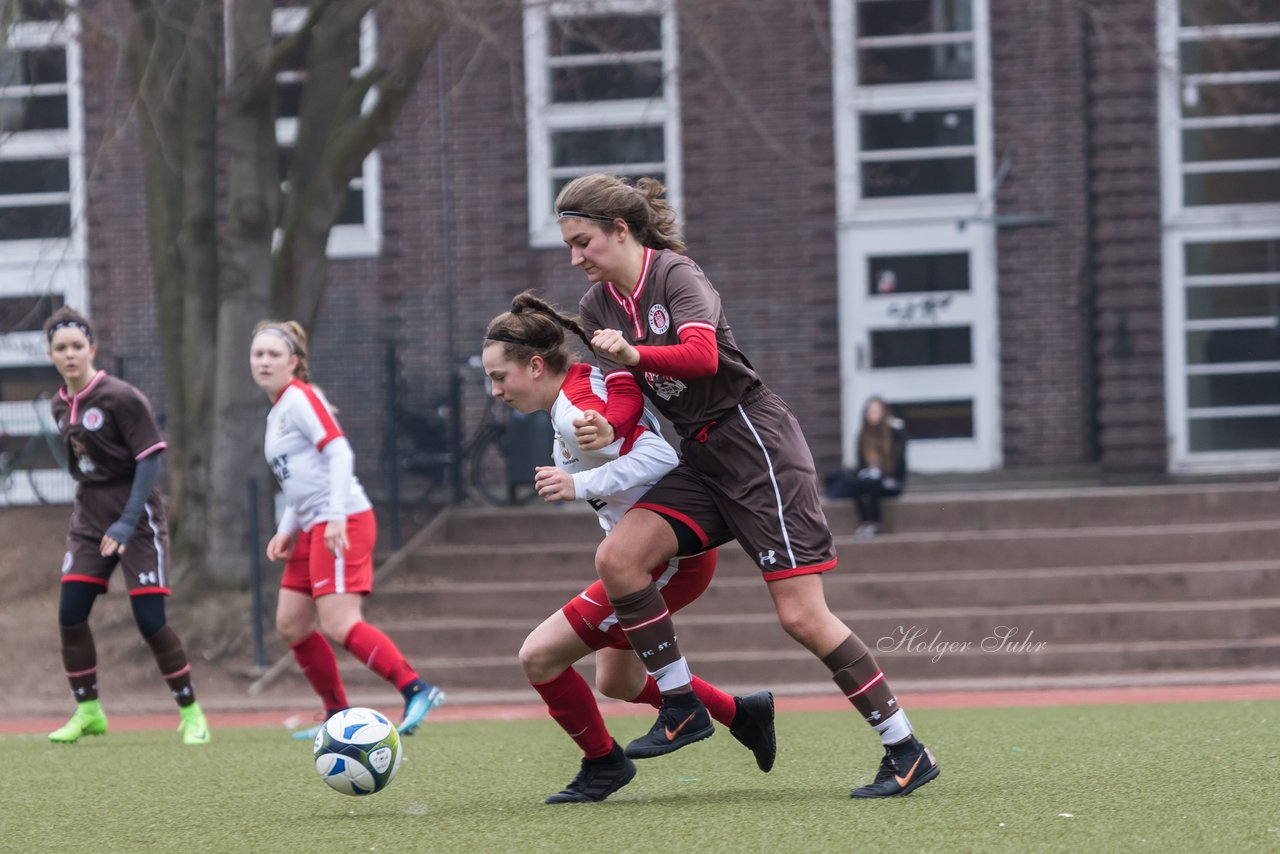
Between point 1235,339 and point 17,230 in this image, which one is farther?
point 17,230

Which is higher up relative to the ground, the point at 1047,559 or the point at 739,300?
the point at 739,300

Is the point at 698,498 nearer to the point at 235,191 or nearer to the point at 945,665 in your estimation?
the point at 945,665

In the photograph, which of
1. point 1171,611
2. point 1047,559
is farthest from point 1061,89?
point 1171,611

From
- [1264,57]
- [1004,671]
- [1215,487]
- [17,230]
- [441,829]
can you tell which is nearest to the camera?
[441,829]

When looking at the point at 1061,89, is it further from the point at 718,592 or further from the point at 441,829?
the point at 441,829

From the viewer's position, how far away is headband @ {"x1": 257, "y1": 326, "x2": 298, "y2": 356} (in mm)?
7426

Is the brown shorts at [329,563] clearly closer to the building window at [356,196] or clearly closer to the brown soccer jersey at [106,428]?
the brown soccer jersey at [106,428]

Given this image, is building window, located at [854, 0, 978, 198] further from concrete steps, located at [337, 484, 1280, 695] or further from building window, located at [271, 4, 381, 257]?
building window, located at [271, 4, 381, 257]

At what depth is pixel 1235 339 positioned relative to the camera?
16500mm

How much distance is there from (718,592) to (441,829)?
7.76 meters

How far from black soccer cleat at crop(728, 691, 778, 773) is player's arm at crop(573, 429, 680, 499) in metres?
0.80

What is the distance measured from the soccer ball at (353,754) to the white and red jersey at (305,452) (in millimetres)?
2211

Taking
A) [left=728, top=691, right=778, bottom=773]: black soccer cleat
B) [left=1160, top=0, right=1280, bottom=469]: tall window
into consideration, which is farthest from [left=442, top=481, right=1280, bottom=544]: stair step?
[left=728, top=691, right=778, bottom=773]: black soccer cleat

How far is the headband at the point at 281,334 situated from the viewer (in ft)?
24.4
